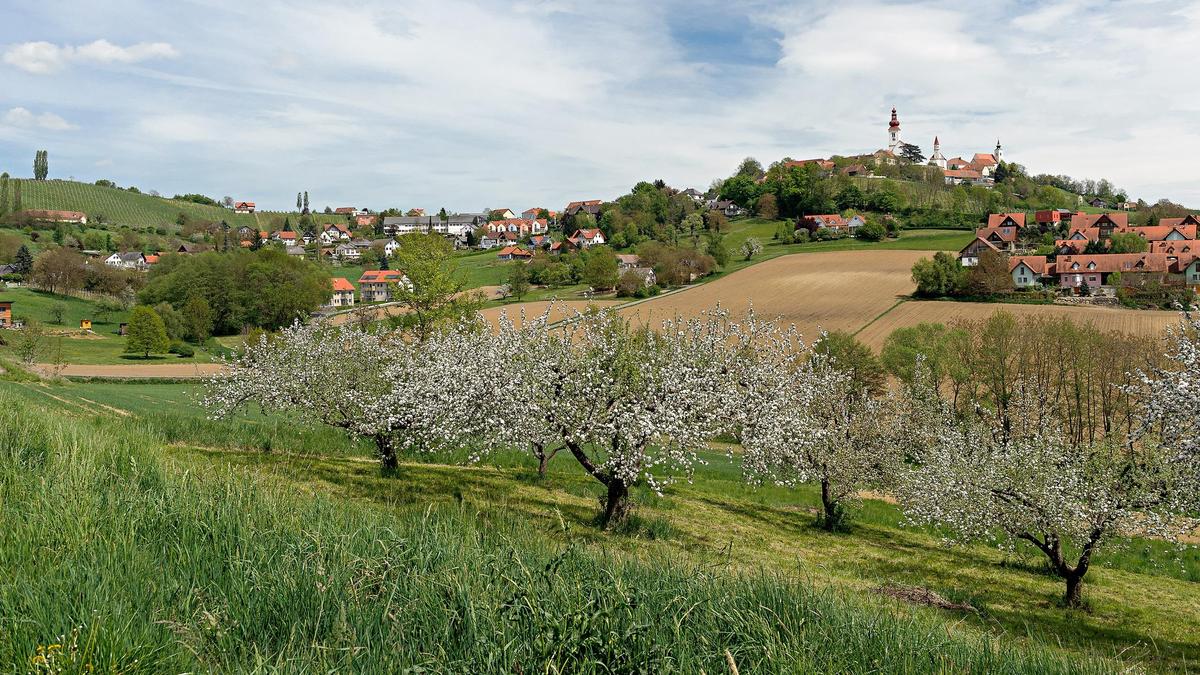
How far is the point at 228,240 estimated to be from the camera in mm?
175875

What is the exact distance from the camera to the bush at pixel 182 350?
9422 cm

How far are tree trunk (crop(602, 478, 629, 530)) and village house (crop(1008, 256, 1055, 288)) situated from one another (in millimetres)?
93885

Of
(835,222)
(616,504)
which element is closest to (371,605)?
(616,504)

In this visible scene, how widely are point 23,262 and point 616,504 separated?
15829 cm

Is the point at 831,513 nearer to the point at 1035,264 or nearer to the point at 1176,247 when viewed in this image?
the point at 1035,264

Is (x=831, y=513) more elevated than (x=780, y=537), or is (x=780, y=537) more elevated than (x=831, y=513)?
(x=780, y=537)

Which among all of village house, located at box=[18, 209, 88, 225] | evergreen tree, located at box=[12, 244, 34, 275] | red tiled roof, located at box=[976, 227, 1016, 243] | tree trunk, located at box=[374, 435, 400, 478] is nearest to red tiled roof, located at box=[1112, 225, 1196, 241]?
red tiled roof, located at box=[976, 227, 1016, 243]

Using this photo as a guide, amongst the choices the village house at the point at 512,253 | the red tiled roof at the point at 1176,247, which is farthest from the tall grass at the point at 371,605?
the village house at the point at 512,253

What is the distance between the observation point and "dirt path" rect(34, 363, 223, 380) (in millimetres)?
68000

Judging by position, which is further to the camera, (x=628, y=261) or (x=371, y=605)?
(x=628, y=261)

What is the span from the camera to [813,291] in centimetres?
10769

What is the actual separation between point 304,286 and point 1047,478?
118044 millimetres

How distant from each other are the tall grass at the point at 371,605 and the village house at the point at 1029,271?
105 metres

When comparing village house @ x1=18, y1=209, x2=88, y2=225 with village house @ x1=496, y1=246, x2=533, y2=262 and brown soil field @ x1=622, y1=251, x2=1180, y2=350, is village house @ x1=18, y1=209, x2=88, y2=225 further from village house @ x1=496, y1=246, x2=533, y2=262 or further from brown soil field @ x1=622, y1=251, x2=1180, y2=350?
brown soil field @ x1=622, y1=251, x2=1180, y2=350
